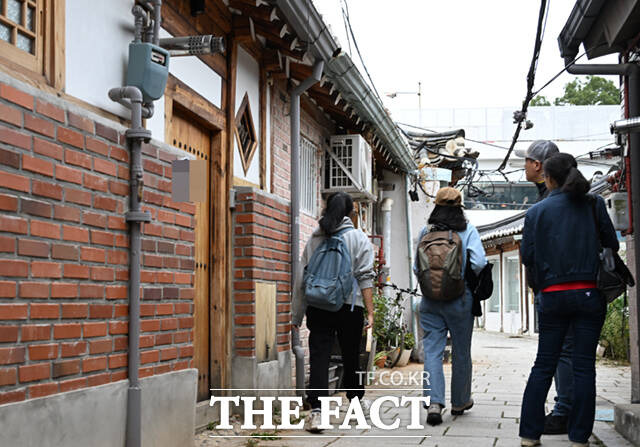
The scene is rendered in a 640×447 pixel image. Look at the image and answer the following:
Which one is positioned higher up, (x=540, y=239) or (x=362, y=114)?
(x=362, y=114)

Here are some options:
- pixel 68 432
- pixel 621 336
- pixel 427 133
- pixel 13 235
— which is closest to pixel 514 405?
pixel 68 432

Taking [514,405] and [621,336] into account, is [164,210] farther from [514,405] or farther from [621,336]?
[621,336]

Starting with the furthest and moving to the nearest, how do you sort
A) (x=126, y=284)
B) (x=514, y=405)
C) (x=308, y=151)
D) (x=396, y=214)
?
(x=396, y=214), (x=308, y=151), (x=514, y=405), (x=126, y=284)

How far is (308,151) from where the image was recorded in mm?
9391

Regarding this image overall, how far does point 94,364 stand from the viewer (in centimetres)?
383

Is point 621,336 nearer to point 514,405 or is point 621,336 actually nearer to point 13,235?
point 514,405

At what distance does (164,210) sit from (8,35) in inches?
56.5

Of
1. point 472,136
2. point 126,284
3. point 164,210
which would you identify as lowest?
point 126,284

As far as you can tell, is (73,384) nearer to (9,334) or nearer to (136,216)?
(9,334)

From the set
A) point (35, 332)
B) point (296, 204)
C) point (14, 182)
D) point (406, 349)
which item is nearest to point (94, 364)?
point (35, 332)

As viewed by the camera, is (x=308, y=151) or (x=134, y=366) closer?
(x=134, y=366)

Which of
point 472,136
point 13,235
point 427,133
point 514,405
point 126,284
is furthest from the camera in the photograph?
point 472,136

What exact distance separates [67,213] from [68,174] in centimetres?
18

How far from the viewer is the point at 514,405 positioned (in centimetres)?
709
